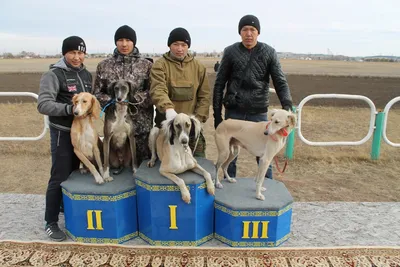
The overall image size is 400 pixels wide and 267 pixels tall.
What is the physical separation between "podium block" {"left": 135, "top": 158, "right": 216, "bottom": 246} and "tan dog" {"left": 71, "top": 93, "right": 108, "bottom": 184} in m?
0.48

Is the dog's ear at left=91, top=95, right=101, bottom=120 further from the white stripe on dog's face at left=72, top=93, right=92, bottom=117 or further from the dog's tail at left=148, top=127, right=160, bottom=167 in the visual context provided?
the dog's tail at left=148, top=127, right=160, bottom=167

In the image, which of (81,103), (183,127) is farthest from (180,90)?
(81,103)

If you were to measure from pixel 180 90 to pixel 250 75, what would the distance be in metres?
0.83

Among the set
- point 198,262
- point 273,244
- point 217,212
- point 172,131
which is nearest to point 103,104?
point 172,131

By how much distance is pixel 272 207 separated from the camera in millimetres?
3402

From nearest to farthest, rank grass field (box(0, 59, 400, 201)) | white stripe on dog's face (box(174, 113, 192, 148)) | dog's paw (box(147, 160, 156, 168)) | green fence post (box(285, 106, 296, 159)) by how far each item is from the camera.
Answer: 1. white stripe on dog's face (box(174, 113, 192, 148))
2. dog's paw (box(147, 160, 156, 168))
3. grass field (box(0, 59, 400, 201))
4. green fence post (box(285, 106, 296, 159))

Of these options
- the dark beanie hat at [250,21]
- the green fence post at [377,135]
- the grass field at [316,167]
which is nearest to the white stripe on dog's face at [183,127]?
the dark beanie hat at [250,21]

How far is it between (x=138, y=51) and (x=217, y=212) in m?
1.97

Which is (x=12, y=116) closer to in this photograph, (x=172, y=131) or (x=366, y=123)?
(x=172, y=131)

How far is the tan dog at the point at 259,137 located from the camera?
130 inches

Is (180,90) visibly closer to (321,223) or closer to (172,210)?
(172,210)

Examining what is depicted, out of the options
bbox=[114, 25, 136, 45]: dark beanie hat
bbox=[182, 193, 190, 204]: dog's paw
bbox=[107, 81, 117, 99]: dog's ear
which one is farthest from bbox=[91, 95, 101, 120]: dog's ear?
bbox=[182, 193, 190, 204]: dog's paw

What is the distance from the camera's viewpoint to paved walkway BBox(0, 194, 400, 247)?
3.67 metres

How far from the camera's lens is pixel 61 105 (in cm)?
331
